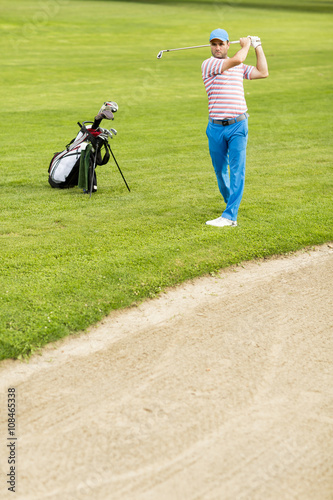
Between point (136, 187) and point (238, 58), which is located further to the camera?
point (136, 187)

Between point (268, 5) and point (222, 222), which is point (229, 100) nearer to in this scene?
point (222, 222)

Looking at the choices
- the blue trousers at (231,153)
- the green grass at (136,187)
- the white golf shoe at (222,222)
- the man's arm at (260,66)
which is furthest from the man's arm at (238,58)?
the green grass at (136,187)

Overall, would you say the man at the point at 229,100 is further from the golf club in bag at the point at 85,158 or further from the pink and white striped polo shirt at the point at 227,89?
the golf club in bag at the point at 85,158

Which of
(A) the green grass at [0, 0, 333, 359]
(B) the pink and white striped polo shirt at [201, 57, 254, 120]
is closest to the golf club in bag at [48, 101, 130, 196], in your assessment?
(A) the green grass at [0, 0, 333, 359]

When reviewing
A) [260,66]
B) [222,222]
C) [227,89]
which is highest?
[260,66]

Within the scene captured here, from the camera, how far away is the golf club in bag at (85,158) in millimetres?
9328

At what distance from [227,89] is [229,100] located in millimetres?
143

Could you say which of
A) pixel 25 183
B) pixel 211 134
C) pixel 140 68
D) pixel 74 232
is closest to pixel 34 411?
pixel 74 232

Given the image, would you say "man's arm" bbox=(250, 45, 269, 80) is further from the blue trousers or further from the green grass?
the green grass

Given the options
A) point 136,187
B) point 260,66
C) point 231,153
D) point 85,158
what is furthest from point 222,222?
point 85,158

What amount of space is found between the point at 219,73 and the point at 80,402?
4434mm

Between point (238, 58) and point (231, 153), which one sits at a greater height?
point (238, 58)

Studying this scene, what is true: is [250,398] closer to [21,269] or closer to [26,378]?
[26,378]

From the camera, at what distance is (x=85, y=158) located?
934 centimetres
